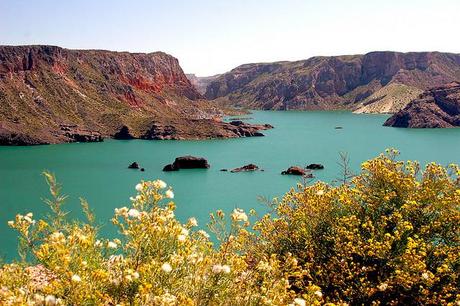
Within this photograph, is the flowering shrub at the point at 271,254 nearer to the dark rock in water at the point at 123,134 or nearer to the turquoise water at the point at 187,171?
the turquoise water at the point at 187,171

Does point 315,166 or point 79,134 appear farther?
point 79,134

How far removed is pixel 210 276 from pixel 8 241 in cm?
4403

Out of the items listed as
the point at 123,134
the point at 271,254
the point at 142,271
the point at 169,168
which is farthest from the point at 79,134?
the point at 142,271

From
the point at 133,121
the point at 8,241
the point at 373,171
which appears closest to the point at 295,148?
the point at 133,121

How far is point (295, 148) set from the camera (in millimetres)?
134250

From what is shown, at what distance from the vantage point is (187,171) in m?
97.8

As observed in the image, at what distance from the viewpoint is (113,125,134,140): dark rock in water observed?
16462cm

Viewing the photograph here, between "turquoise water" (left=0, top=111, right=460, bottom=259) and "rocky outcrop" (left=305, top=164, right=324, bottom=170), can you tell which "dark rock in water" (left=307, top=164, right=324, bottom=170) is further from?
"turquoise water" (left=0, top=111, right=460, bottom=259)

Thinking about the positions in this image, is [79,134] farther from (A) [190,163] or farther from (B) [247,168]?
(B) [247,168]

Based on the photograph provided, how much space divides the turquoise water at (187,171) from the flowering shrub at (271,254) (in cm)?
3298

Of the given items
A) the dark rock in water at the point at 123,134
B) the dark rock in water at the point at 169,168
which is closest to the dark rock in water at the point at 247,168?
the dark rock in water at the point at 169,168

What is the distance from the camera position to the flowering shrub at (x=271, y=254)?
976 centimetres

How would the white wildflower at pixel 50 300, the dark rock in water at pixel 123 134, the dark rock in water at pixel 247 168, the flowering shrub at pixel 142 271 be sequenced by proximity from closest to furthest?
the white wildflower at pixel 50 300 < the flowering shrub at pixel 142 271 < the dark rock in water at pixel 247 168 < the dark rock in water at pixel 123 134

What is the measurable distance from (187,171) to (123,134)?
74630 millimetres
